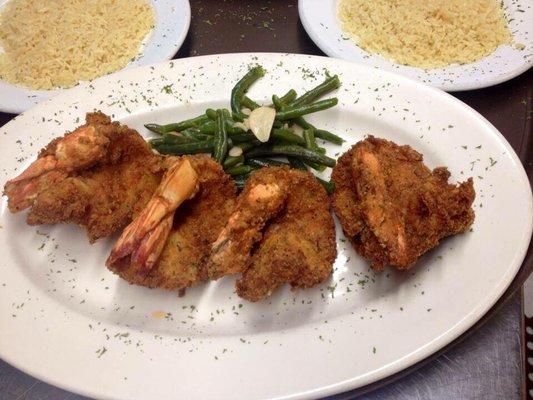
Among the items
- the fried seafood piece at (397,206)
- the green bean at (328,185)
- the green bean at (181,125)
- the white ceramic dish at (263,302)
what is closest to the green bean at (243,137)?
the green bean at (181,125)

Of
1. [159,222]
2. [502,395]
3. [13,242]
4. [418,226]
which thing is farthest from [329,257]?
[13,242]

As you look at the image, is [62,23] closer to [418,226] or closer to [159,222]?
[159,222]

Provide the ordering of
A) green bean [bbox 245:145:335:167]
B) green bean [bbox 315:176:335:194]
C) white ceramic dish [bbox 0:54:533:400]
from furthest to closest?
green bean [bbox 245:145:335:167]
green bean [bbox 315:176:335:194]
white ceramic dish [bbox 0:54:533:400]

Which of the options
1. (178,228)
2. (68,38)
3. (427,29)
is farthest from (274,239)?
(68,38)

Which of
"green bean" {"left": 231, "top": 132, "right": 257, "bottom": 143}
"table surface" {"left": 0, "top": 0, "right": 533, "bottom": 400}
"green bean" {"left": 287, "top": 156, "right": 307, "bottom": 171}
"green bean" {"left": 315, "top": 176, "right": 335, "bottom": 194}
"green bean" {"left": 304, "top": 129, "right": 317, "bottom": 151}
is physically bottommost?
"table surface" {"left": 0, "top": 0, "right": 533, "bottom": 400}

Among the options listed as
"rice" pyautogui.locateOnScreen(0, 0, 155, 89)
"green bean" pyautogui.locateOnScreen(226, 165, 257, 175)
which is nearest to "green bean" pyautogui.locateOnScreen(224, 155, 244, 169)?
"green bean" pyautogui.locateOnScreen(226, 165, 257, 175)

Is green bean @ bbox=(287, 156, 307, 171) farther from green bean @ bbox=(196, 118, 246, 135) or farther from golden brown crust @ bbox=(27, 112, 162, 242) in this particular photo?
golden brown crust @ bbox=(27, 112, 162, 242)

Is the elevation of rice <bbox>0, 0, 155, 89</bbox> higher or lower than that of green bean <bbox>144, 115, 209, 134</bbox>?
higher
